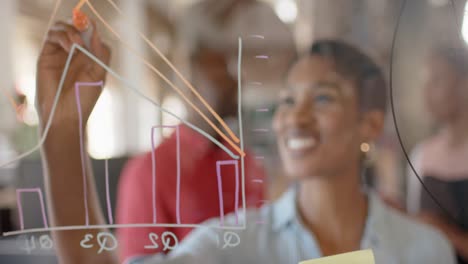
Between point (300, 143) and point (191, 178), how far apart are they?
0.19 metres

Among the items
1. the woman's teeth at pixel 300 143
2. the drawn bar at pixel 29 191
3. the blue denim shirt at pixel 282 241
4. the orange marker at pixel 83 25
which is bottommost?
the blue denim shirt at pixel 282 241

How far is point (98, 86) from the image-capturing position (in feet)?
2.12

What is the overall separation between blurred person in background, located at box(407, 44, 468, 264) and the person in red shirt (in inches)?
10.8

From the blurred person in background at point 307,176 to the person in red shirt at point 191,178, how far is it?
0.03 metres

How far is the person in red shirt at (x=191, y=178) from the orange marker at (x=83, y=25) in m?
0.18

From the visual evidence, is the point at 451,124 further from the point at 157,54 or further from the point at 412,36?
the point at 157,54

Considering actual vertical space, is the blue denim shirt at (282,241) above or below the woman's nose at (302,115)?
below

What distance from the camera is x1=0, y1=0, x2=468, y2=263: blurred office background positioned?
62cm

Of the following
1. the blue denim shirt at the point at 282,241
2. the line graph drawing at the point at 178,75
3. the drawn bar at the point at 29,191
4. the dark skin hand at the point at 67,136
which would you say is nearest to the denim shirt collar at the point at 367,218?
the blue denim shirt at the point at 282,241

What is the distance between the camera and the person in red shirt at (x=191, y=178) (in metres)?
0.62

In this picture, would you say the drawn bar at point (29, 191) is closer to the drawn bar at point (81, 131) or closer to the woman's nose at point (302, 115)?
the drawn bar at point (81, 131)

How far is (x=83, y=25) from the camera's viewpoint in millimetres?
643

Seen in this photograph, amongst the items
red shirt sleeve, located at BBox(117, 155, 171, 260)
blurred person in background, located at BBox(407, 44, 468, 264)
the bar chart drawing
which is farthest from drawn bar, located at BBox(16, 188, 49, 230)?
blurred person in background, located at BBox(407, 44, 468, 264)

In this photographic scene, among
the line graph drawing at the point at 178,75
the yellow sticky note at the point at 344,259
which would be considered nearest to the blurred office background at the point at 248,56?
the line graph drawing at the point at 178,75
